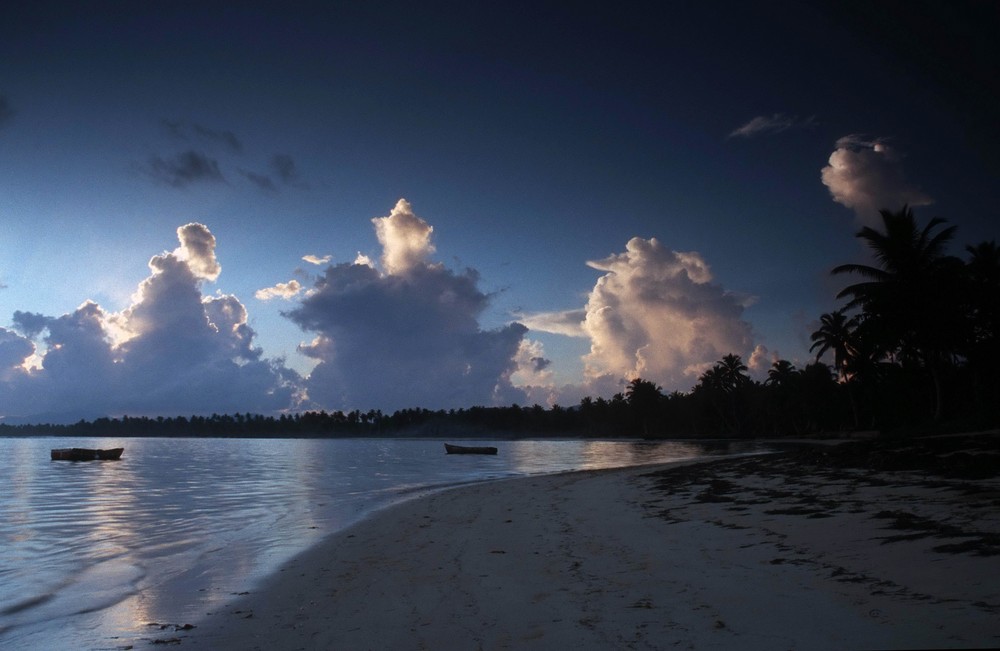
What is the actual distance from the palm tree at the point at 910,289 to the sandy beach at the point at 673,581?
100 feet

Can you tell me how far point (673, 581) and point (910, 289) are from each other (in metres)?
44.2

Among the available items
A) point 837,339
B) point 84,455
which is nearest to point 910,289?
point 837,339

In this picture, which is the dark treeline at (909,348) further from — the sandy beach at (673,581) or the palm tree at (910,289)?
the sandy beach at (673,581)

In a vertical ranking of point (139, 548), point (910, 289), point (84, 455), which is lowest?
point (84, 455)

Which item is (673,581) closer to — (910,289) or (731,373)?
(910,289)

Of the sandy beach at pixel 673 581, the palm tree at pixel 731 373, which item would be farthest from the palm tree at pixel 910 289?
the palm tree at pixel 731 373

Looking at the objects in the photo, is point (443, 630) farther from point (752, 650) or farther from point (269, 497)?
point (269, 497)

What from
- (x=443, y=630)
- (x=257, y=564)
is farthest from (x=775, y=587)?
(x=257, y=564)

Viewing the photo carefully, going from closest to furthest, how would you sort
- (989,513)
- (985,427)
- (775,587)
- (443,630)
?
(443,630) < (775,587) < (989,513) < (985,427)

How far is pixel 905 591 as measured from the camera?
6.88m

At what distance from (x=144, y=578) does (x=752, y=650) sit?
1212 centimetres

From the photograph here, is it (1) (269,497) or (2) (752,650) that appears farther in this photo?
(1) (269,497)

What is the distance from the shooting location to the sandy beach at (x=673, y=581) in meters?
6.34

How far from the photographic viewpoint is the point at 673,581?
8648 mm
